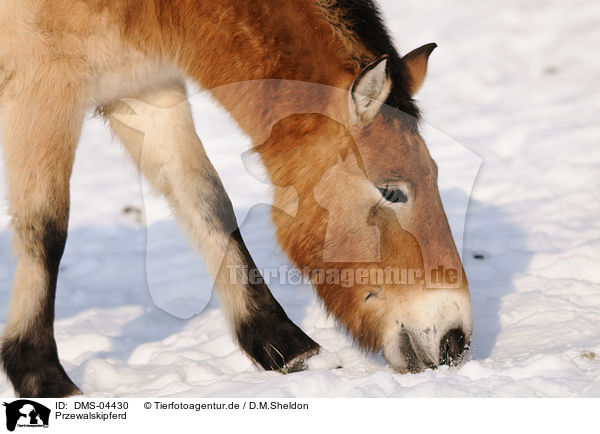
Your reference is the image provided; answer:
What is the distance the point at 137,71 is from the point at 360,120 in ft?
3.56

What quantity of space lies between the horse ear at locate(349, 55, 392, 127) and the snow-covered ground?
0.62m

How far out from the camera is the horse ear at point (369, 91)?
2.53 m

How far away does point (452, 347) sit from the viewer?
2631 millimetres

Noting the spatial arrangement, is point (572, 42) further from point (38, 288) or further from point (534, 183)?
point (38, 288)

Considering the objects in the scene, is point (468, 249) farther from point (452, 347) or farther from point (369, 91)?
point (369, 91)

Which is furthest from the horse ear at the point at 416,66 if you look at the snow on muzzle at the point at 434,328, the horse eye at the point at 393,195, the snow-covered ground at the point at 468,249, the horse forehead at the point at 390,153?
the snow on muzzle at the point at 434,328

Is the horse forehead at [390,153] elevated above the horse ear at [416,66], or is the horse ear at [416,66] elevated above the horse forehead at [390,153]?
the horse ear at [416,66]

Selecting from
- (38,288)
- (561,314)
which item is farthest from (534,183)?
(38,288)

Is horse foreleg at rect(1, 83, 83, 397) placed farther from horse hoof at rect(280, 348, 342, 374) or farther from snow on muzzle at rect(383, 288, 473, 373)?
snow on muzzle at rect(383, 288, 473, 373)

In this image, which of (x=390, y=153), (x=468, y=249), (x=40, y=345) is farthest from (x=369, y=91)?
(x=468, y=249)

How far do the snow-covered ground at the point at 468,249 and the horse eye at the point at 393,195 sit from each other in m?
0.60

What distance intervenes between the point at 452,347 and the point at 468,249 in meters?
1.92

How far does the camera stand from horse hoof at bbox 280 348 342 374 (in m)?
3.19

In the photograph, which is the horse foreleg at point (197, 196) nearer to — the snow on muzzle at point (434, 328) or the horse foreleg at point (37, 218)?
the horse foreleg at point (37, 218)
